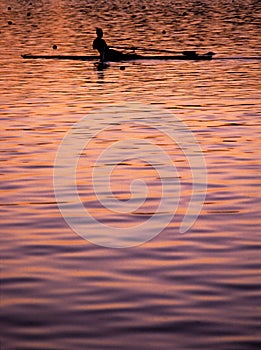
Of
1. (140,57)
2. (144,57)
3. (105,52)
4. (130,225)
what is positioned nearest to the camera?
(130,225)

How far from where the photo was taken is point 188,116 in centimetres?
3100

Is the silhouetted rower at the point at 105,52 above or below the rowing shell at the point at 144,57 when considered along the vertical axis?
above

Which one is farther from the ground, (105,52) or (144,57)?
(105,52)

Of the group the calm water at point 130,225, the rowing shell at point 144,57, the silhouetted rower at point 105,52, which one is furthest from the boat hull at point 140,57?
the calm water at point 130,225

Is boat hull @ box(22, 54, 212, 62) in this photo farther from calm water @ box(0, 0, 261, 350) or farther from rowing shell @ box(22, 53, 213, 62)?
calm water @ box(0, 0, 261, 350)

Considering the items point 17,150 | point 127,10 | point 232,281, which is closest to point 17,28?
point 127,10

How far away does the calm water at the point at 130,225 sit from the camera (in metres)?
11.5

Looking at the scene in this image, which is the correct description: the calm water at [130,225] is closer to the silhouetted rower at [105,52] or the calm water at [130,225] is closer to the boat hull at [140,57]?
the silhouetted rower at [105,52]

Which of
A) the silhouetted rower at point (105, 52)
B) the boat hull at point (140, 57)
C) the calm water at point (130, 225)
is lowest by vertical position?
the boat hull at point (140, 57)

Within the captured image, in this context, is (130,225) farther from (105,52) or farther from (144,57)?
(144,57)

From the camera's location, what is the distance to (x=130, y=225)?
54.3 feet

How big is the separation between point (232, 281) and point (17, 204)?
20.0 ft

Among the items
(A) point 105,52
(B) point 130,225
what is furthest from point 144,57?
(B) point 130,225

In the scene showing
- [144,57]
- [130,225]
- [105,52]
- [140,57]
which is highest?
[130,225]
